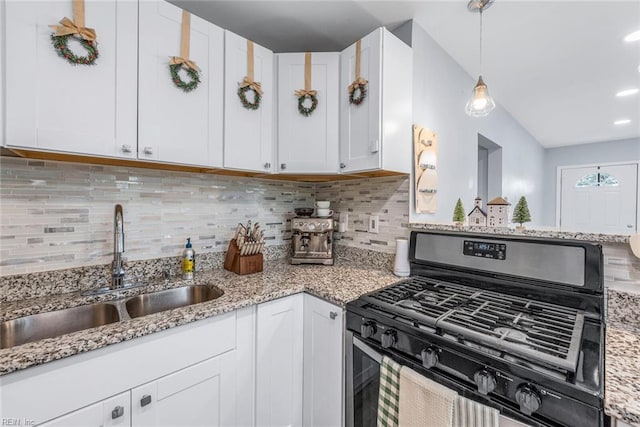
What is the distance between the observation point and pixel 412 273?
5.43ft

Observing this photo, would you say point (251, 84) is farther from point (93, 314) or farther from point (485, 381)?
point (485, 381)

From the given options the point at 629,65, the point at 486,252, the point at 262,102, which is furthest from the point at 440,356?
the point at 629,65

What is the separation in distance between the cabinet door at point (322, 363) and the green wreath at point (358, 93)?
1.14 meters

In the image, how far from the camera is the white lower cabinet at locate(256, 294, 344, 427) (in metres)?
1.29

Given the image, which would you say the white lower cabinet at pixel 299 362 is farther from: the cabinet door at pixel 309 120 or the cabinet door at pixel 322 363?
the cabinet door at pixel 309 120

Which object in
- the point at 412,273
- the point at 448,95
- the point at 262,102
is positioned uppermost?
the point at 448,95

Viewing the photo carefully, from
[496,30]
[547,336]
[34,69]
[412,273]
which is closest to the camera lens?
[547,336]

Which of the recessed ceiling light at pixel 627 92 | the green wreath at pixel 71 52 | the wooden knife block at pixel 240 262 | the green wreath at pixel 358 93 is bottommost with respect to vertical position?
the wooden knife block at pixel 240 262

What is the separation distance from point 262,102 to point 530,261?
1648 millimetres

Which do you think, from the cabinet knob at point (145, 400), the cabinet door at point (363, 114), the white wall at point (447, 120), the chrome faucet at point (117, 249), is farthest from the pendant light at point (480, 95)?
the cabinet knob at point (145, 400)

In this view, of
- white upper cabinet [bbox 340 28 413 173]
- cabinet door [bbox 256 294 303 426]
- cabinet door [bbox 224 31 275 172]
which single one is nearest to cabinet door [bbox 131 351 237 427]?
cabinet door [bbox 256 294 303 426]

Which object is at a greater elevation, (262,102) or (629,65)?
(629,65)

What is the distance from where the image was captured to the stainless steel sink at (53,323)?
1044 mm

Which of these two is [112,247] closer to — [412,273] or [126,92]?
[126,92]
